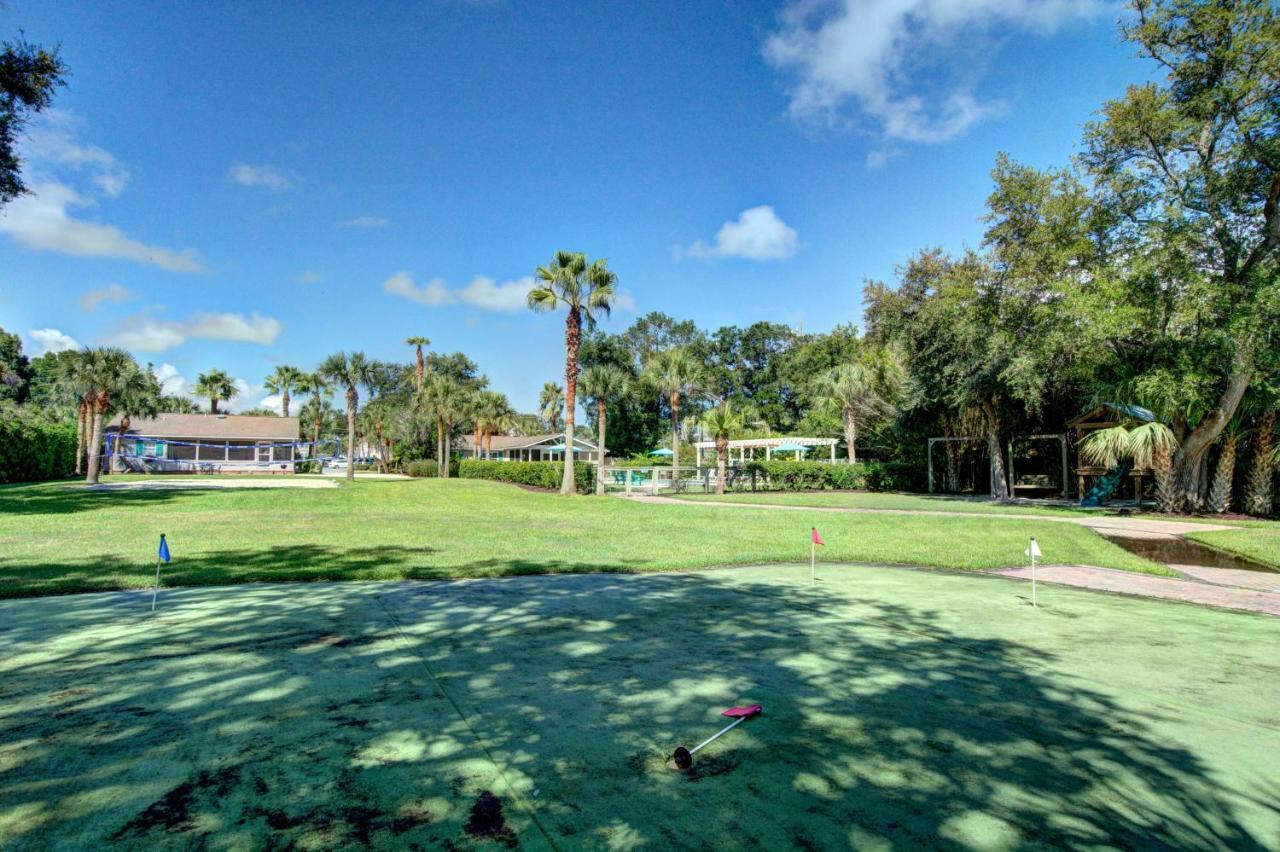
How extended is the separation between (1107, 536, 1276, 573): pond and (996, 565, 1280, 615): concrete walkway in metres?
0.88

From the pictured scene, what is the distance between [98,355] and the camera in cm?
2583

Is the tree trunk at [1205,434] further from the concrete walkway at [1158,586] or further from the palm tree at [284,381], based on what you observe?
the palm tree at [284,381]

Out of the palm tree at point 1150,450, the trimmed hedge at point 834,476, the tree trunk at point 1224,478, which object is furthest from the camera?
the trimmed hedge at point 834,476

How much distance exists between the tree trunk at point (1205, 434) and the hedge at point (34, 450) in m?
41.2

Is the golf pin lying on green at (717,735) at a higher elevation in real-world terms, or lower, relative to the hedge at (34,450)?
lower

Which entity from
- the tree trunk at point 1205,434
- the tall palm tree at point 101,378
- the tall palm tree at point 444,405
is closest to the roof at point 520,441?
the tall palm tree at point 444,405

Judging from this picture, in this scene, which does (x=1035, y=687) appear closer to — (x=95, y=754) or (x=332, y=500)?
(x=95, y=754)

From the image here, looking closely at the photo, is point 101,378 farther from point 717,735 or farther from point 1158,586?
point 1158,586

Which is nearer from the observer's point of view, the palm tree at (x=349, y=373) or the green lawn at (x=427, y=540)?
the green lawn at (x=427, y=540)

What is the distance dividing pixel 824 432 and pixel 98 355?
4455 centimetres

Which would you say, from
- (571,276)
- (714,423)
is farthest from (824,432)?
(571,276)

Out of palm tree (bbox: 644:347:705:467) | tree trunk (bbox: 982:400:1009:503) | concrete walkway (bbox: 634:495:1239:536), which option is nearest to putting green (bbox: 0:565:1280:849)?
concrete walkway (bbox: 634:495:1239:536)

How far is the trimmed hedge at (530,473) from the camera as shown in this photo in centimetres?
2794

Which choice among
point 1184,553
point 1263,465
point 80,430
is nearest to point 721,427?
point 1263,465
